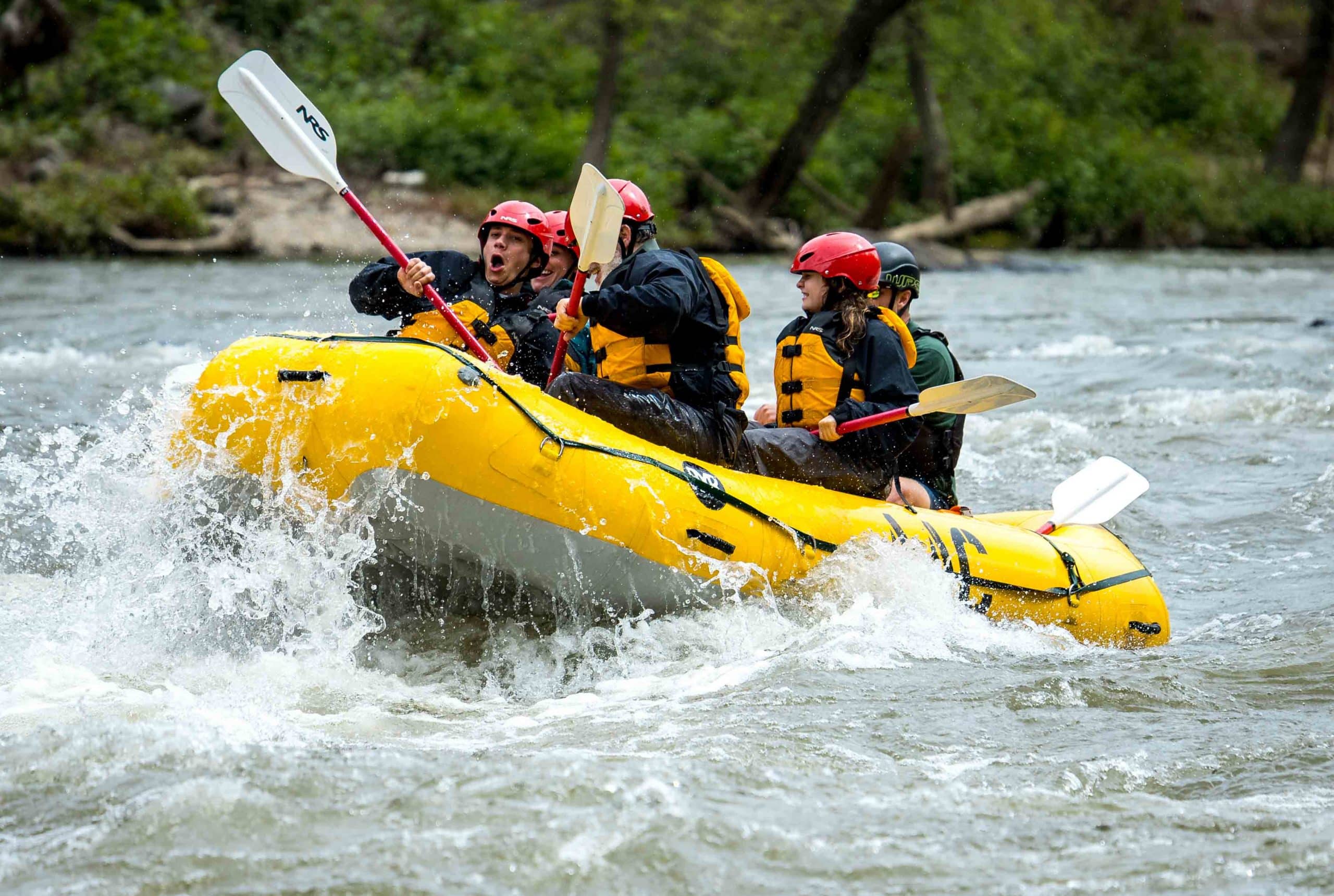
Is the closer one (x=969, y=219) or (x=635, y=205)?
(x=635, y=205)

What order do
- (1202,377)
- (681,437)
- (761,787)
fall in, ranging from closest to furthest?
(761,787) → (681,437) → (1202,377)

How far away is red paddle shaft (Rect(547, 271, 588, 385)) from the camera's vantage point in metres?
4.75

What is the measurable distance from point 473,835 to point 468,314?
8.69 ft

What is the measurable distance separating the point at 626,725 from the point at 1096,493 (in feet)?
9.33

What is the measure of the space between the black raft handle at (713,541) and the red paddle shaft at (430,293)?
889 millimetres

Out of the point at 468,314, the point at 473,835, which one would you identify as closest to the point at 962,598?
the point at 468,314

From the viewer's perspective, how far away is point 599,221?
4734mm

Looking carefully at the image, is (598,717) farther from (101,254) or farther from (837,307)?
(101,254)

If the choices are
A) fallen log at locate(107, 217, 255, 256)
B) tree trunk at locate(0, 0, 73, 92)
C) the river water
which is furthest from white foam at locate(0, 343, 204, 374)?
tree trunk at locate(0, 0, 73, 92)

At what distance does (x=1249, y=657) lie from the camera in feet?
15.9

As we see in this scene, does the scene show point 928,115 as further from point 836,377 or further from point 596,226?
point 596,226

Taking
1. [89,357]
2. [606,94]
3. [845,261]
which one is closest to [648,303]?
[845,261]

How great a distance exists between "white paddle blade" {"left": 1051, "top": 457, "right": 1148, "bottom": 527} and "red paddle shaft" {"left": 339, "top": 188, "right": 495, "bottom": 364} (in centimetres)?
249

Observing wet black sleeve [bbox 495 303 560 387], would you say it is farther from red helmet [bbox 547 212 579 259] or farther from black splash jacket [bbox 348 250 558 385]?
red helmet [bbox 547 212 579 259]
